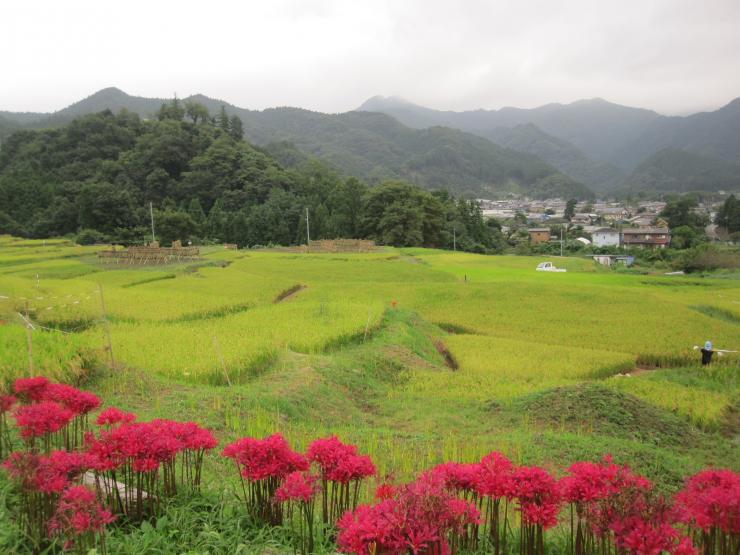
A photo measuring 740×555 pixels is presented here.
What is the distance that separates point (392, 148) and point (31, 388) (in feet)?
535

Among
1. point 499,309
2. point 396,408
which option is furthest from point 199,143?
point 396,408

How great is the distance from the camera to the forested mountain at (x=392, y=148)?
485 ft

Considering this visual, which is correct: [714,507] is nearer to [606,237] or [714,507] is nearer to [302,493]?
[302,493]

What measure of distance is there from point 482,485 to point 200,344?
31.5 feet

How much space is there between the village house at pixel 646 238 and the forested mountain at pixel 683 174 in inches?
4519

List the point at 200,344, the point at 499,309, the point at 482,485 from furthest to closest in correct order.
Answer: the point at 499,309
the point at 200,344
the point at 482,485

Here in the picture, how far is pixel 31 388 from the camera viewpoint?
4.97m

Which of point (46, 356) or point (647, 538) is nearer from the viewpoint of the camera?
point (647, 538)

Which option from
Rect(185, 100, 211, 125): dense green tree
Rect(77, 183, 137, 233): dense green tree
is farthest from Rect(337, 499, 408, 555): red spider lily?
Rect(185, 100, 211, 125): dense green tree

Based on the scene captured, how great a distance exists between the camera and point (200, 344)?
11828 millimetres

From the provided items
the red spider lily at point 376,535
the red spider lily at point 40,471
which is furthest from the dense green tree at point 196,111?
the red spider lily at point 376,535

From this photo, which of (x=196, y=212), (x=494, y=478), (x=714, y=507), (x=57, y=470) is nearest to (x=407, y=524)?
(x=494, y=478)

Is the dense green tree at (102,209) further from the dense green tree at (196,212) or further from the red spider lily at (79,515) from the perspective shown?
the red spider lily at (79,515)

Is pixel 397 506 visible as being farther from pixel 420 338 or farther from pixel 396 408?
pixel 420 338
